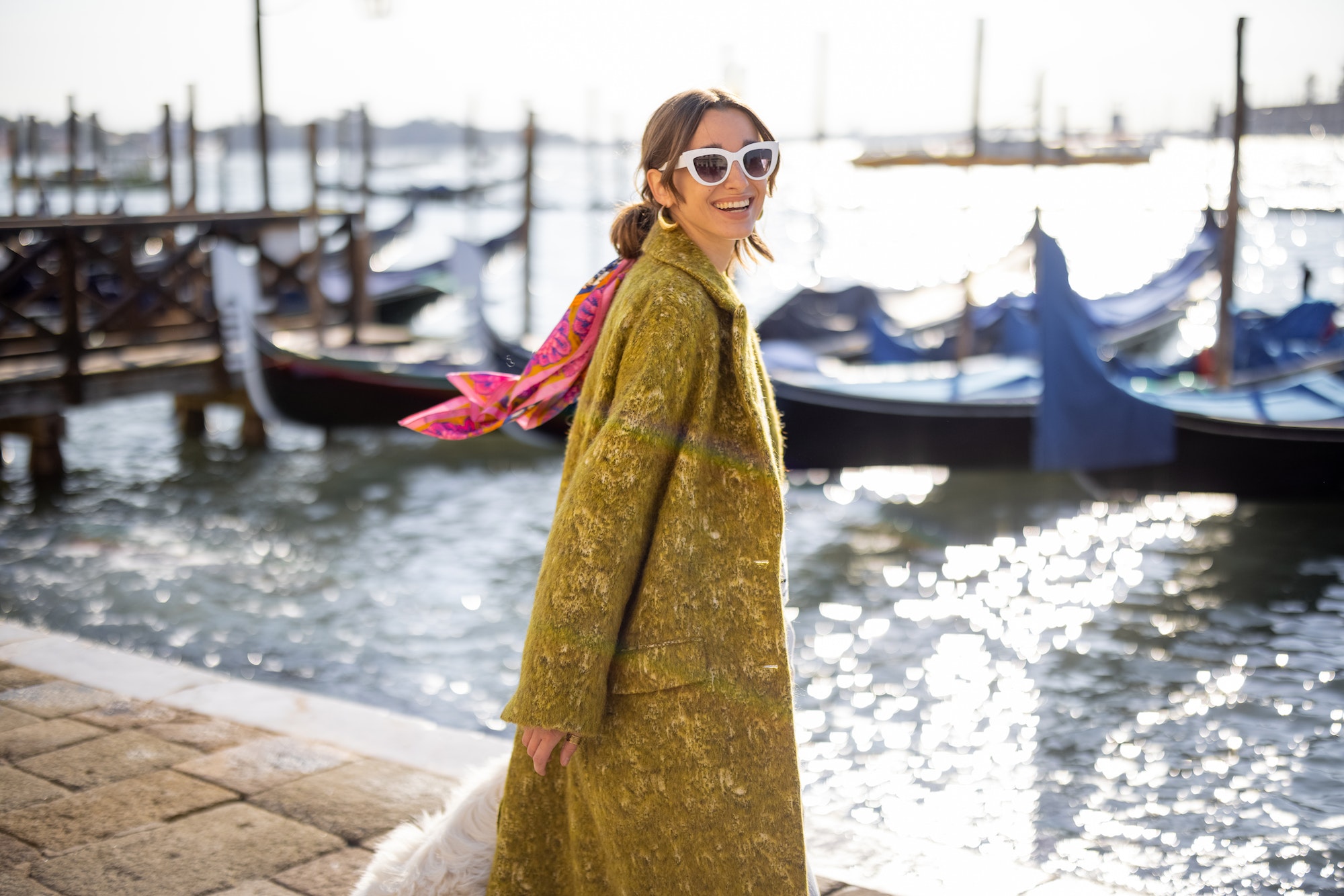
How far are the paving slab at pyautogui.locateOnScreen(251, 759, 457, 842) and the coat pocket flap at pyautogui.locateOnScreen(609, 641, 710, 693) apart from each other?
3.78 ft

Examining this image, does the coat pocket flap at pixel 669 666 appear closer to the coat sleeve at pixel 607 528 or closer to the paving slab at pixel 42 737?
the coat sleeve at pixel 607 528

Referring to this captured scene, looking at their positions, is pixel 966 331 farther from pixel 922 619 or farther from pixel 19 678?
pixel 19 678

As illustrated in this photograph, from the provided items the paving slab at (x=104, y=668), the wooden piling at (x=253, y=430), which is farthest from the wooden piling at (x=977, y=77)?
the paving slab at (x=104, y=668)

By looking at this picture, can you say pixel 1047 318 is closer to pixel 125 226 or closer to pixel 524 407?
pixel 524 407

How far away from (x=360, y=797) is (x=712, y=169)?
5.16 ft

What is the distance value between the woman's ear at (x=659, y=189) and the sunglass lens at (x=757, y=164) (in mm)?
95

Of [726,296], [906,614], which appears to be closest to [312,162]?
[906,614]

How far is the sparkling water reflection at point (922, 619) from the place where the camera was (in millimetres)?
3855

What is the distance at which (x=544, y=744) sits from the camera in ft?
4.32

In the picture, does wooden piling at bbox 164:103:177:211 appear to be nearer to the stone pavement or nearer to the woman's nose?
the stone pavement

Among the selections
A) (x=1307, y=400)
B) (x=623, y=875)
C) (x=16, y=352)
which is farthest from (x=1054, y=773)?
(x=16, y=352)

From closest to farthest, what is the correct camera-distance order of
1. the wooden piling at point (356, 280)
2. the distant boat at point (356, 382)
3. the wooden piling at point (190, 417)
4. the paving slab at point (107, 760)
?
the paving slab at point (107, 760)
the distant boat at point (356, 382)
the wooden piling at point (190, 417)
the wooden piling at point (356, 280)

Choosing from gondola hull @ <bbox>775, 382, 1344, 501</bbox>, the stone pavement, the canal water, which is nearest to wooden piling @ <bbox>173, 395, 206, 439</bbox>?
the canal water

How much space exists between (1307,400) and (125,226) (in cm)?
821
